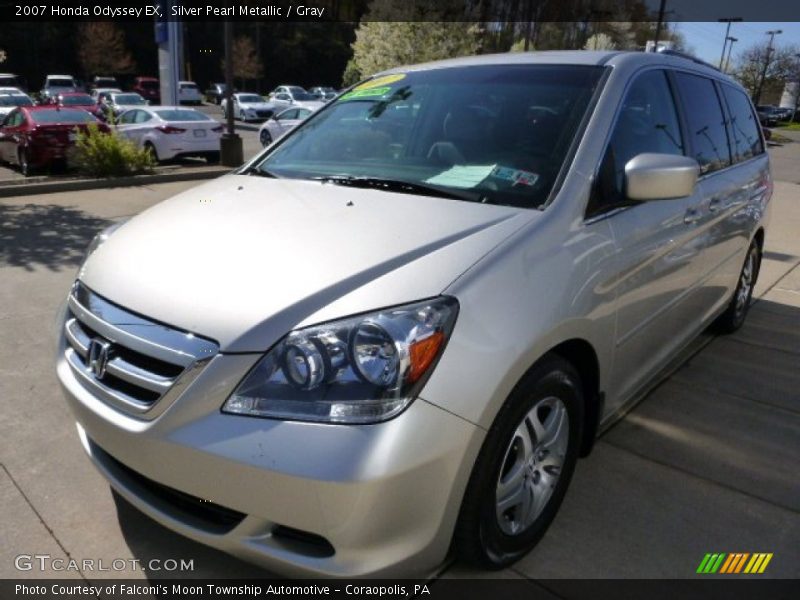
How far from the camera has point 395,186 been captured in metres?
2.63

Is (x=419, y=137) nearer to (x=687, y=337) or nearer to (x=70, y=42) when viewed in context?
(x=687, y=337)

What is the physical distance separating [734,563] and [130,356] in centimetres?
226

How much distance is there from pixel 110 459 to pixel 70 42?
6843 centimetres

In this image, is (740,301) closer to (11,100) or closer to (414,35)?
(414,35)

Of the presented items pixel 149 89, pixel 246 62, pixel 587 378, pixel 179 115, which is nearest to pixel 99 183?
pixel 179 115

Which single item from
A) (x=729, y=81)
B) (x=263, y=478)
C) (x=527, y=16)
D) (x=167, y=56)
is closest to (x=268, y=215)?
(x=263, y=478)

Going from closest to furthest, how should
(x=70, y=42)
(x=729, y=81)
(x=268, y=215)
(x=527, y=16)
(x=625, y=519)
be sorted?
(x=268, y=215)
(x=625, y=519)
(x=729, y=81)
(x=527, y=16)
(x=70, y=42)

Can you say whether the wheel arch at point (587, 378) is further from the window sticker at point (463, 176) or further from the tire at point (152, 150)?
the tire at point (152, 150)

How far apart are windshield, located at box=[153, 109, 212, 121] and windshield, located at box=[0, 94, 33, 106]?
1314cm

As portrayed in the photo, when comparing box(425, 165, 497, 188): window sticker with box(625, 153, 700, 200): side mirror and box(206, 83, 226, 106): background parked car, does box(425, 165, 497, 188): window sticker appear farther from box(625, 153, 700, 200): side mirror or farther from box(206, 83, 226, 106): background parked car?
box(206, 83, 226, 106): background parked car

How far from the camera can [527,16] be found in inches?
1592

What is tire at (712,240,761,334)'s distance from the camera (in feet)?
15.4

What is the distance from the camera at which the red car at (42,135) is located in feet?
39.4

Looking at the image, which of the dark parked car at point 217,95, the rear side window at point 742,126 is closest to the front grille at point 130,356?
the rear side window at point 742,126
